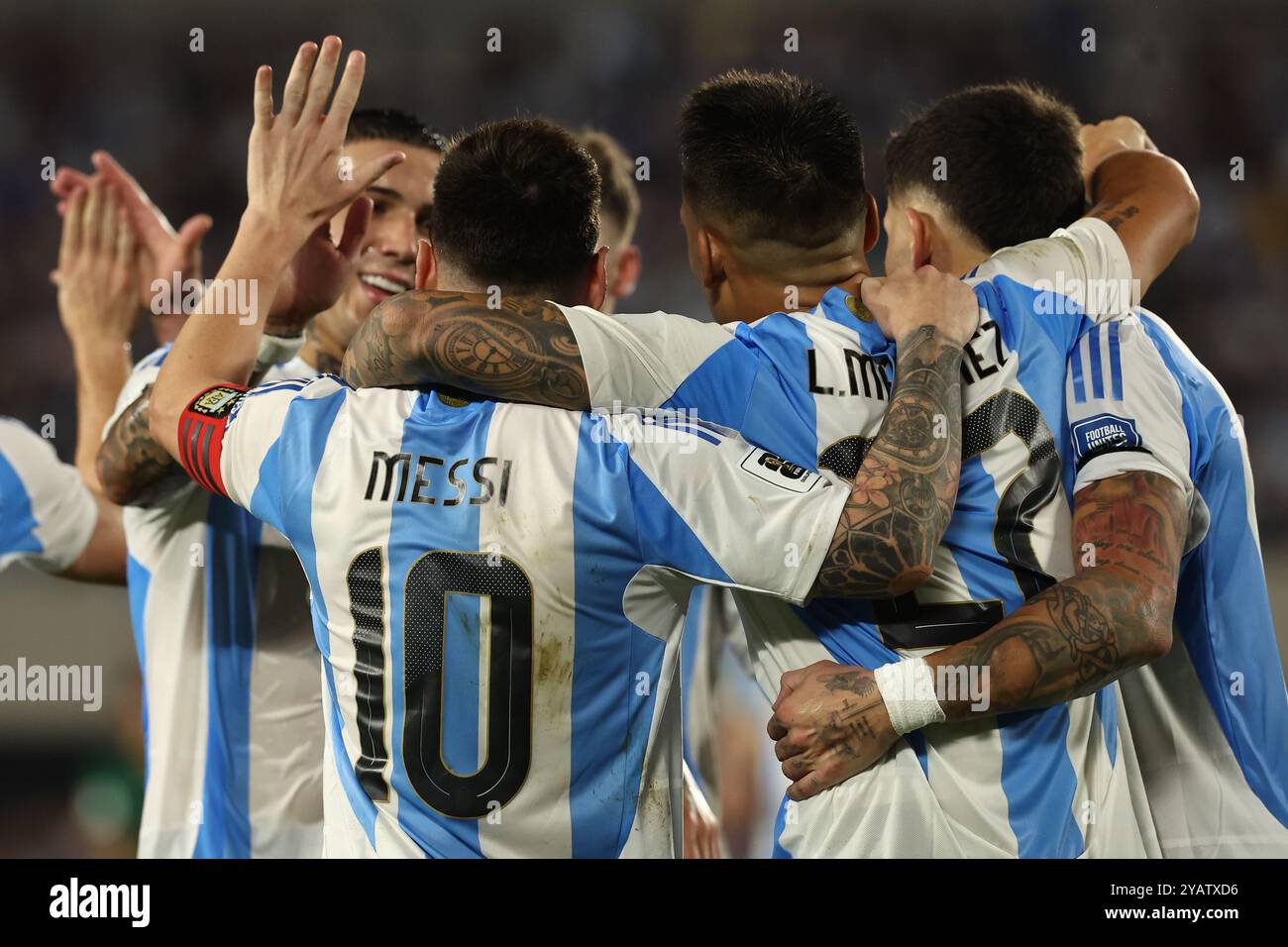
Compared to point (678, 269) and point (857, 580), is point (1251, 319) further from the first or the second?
point (857, 580)

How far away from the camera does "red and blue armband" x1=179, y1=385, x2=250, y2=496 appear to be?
2143mm

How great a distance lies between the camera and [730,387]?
2127 millimetres

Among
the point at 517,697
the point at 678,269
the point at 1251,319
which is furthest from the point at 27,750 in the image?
the point at 1251,319

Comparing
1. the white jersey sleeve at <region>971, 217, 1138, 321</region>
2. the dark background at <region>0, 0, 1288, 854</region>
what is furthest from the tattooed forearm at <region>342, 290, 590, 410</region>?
the dark background at <region>0, 0, 1288, 854</region>

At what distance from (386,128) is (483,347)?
1.95 metres

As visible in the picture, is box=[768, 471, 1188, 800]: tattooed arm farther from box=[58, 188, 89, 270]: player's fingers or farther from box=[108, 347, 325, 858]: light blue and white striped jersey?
box=[58, 188, 89, 270]: player's fingers

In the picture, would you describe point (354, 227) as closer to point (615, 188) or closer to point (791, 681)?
point (791, 681)

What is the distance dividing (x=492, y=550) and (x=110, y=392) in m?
1.85

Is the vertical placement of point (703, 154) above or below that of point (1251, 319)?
below

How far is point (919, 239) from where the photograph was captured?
8.04 ft

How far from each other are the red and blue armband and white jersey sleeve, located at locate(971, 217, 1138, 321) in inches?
56.0

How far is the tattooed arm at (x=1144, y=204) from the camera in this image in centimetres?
243

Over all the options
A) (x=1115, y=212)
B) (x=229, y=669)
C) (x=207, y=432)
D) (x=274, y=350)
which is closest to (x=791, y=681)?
(x=207, y=432)

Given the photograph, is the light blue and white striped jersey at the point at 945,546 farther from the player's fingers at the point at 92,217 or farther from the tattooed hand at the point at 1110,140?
the player's fingers at the point at 92,217
